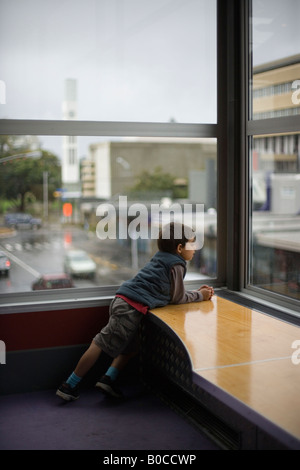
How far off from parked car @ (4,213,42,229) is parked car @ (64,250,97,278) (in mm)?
272

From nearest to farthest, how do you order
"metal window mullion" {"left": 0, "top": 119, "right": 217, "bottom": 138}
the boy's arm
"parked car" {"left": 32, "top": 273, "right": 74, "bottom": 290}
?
the boy's arm, "metal window mullion" {"left": 0, "top": 119, "right": 217, "bottom": 138}, "parked car" {"left": 32, "top": 273, "right": 74, "bottom": 290}

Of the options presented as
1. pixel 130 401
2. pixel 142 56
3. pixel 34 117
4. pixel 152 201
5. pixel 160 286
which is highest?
pixel 142 56

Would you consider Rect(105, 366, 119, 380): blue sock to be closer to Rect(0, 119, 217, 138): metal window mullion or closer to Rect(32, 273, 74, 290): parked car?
Rect(32, 273, 74, 290): parked car

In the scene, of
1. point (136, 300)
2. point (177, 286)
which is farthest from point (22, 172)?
point (177, 286)

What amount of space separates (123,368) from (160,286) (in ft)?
1.91

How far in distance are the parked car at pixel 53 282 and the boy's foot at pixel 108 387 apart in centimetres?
63

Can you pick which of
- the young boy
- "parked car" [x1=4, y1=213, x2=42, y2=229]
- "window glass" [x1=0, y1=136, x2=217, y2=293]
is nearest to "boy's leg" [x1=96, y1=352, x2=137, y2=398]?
the young boy

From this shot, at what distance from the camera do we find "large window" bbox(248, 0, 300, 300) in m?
3.11

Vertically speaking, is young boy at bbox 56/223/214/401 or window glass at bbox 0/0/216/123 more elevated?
window glass at bbox 0/0/216/123

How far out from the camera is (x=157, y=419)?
9.00 ft

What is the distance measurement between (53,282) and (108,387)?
0.74m

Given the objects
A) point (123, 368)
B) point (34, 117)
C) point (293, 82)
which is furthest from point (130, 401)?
point (293, 82)

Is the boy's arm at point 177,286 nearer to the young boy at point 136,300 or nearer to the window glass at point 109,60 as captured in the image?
the young boy at point 136,300
